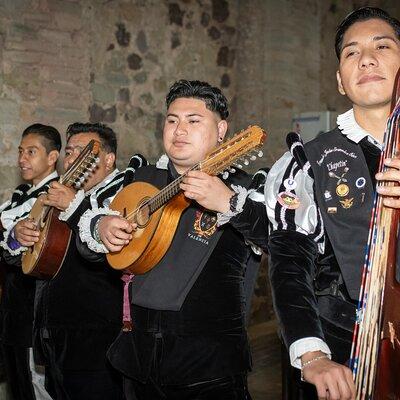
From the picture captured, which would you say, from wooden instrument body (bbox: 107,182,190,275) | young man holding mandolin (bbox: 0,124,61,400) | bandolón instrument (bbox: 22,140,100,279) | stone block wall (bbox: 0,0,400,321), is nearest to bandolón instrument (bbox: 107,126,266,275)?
wooden instrument body (bbox: 107,182,190,275)

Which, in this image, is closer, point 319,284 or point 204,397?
point 319,284

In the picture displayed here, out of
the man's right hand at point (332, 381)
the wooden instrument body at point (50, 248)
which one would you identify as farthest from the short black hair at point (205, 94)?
the man's right hand at point (332, 381)

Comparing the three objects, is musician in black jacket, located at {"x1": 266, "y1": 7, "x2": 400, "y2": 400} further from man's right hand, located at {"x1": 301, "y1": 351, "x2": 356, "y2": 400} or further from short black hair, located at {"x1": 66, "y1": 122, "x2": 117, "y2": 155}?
short black hair, located at {"x1": 66, "y1": 122, "x2": 117, "y2": 155}

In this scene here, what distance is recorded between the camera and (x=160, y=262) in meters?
2.57

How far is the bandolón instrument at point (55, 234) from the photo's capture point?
11.1 feet

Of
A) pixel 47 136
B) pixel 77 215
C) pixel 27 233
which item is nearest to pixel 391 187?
pixel 77 215

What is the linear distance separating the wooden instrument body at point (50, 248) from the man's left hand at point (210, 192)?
149cm

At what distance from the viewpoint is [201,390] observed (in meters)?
2.42

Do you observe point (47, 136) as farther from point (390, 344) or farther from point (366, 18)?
point (390, 344)

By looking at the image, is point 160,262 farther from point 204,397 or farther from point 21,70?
point 21,70

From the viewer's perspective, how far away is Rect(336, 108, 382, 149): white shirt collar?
6.33 feet

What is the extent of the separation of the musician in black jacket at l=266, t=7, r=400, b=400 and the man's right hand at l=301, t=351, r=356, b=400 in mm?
189

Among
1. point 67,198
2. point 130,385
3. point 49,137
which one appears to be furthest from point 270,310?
point 130,385

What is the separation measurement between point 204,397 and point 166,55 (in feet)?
14.9
